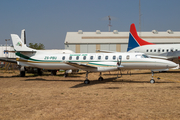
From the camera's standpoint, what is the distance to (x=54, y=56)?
20.1 metres

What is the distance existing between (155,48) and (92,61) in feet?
52.8

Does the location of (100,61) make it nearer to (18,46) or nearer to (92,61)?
(92,61)

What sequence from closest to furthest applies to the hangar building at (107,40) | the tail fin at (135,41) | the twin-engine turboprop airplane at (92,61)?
the twin-engine turboprop airplane at (92,61) < the tail fin at (135,41) < the hangar building at (107,40)

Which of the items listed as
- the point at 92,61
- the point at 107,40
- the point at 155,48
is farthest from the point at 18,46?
the point at 107,40

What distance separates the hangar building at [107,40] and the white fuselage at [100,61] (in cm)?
3455

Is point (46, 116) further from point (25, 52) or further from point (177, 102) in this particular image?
point (25, 52)

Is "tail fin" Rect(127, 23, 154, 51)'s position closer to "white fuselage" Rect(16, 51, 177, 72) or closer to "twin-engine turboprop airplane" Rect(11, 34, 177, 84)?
"white fuselage" Rect(16, 51, 177, 72)

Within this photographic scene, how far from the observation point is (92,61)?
18812mm

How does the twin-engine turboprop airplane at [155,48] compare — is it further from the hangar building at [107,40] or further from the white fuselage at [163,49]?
the hangar building at [107,40]

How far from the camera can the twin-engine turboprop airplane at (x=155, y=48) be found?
94.1ft

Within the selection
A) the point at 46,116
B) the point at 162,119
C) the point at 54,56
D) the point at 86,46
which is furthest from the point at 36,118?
the point at 86,46

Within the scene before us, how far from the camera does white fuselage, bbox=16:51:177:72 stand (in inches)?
670

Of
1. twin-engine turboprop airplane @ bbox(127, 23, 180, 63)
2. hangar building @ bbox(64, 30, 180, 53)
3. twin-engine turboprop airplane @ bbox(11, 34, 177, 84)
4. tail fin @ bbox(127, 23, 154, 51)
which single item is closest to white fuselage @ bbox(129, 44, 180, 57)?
twin-engine turboprop airplane @ bbox(127, 23, 180, 63)

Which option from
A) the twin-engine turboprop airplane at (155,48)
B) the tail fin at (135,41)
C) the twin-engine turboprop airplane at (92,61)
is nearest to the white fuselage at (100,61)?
the twin-engine turboprop airplane at (92,61)
